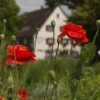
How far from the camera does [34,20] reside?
6084cm

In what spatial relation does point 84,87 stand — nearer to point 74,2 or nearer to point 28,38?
point 74,2

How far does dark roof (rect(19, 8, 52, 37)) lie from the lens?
5789cm

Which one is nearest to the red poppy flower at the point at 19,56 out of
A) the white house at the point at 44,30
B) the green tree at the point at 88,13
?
the green tree at the point at 88,13

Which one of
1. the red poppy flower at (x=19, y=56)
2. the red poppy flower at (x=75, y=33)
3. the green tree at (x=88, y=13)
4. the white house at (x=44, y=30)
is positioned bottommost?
the white house at (x=44, y=30)

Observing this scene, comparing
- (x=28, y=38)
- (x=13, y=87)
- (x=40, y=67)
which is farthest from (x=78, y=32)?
(x=28, y=38)

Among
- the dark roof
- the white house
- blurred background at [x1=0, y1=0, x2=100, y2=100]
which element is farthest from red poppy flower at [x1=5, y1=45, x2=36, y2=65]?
the white house

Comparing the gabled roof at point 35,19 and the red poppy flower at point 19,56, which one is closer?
the red poppy flower at point 19,56

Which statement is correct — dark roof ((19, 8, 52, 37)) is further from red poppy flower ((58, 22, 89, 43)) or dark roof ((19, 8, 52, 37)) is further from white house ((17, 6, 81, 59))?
red poppy flower ((58, 22, 89, 43))

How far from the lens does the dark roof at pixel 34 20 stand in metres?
57.9

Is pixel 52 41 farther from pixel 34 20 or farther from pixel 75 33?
pixel 34 20

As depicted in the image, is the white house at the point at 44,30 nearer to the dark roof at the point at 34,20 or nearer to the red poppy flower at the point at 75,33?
the dark roof at the point at 34,20

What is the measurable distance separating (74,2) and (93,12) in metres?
6.75

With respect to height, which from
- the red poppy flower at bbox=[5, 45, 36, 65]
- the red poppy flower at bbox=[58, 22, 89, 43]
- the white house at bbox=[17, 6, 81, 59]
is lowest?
the white house at bbox=[17, 6, 81, 59]

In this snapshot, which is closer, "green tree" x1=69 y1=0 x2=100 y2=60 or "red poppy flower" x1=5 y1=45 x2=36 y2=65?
"red poppy flower" x1=5 y1=45 x2=36 y2=65
